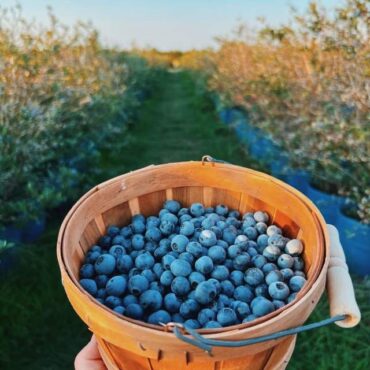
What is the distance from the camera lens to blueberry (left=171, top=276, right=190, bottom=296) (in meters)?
1.30

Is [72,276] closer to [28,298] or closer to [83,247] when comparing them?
[83,247]

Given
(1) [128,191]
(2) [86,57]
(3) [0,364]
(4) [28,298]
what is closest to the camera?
(1) [128,191]

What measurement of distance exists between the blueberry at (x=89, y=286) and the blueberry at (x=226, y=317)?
40 cm

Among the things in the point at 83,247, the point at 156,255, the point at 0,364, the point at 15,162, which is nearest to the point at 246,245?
the point at 156,255

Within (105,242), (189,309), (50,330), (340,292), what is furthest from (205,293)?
(50,330)

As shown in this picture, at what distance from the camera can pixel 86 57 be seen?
22.0ft

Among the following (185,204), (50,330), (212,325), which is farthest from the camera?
(50,330)

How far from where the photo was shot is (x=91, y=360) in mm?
1477

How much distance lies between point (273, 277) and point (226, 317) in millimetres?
223

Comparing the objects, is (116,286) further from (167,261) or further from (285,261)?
(285,261)

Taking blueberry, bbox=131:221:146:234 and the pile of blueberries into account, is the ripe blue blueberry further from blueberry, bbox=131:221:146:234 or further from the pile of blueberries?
blueberry, bbox=131:221:146:234

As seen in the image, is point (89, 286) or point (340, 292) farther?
point (89, 286)

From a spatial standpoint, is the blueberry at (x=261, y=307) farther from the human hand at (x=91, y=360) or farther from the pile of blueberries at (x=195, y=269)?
the human hand at (x=91, y=360)

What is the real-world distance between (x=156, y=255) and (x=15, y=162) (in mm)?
2090
